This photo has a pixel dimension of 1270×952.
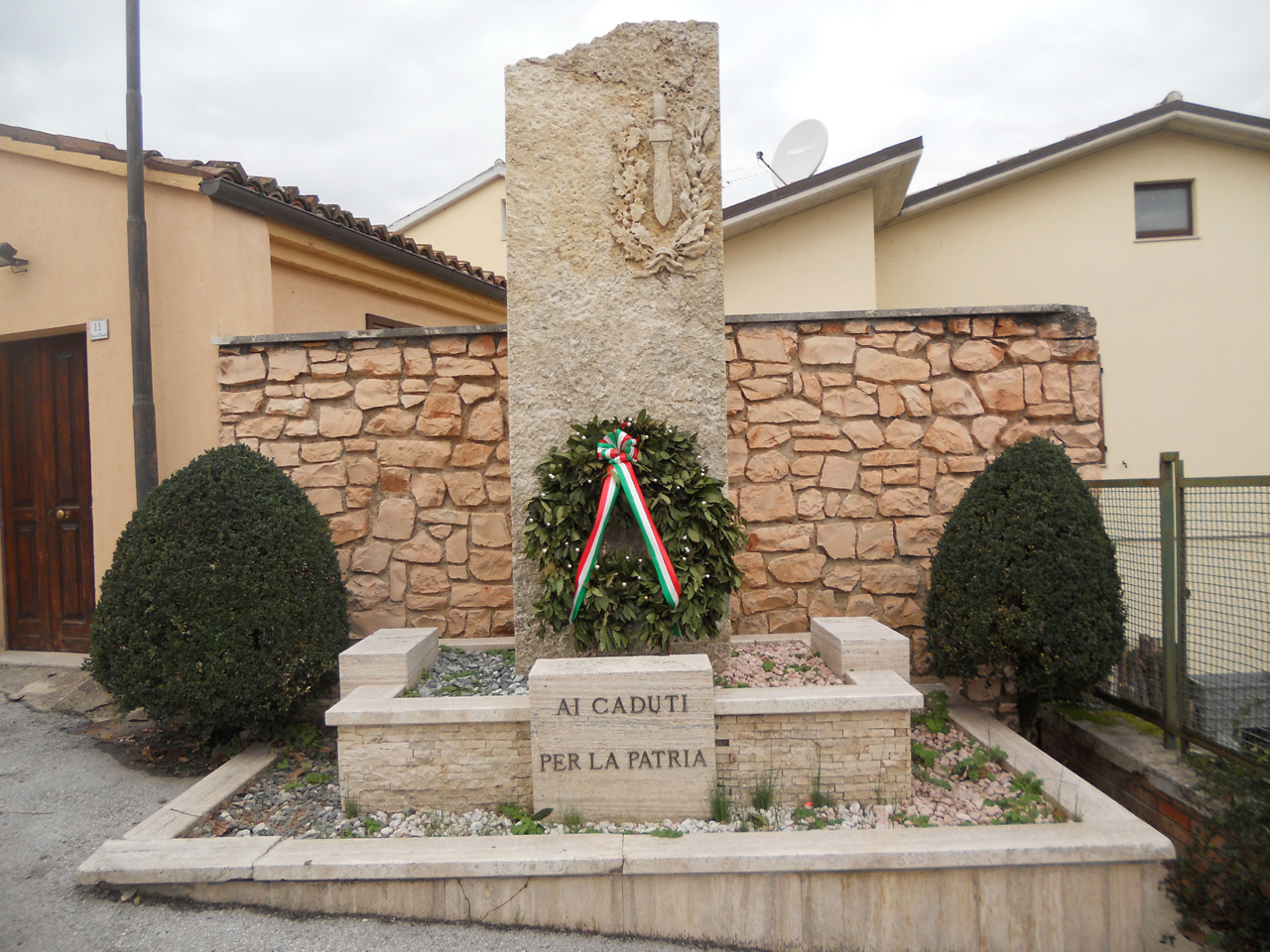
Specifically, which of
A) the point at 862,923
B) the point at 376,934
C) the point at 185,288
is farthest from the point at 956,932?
the point at 185,288

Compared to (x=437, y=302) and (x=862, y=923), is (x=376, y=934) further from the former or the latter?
(x=437, y=302)

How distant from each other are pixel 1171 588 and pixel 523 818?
3.00 meters

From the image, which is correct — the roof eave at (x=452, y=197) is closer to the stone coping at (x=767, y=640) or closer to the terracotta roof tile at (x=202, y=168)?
the terracotta roof tile at (x=202, y=168)

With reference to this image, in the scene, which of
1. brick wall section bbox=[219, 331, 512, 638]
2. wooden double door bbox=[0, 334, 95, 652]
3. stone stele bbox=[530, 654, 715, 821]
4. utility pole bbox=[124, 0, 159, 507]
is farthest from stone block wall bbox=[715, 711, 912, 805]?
wooden double door bbox=[0, 334, 95, 652]

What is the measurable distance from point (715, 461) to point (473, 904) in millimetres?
2060

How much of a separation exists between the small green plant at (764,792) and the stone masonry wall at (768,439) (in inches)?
68.5

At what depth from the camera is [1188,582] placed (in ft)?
10.9

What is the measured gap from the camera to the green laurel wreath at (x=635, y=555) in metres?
3.17

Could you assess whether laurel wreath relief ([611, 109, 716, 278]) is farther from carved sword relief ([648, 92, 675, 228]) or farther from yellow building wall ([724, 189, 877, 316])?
yellow building wall ([724, 189, 877, 316])

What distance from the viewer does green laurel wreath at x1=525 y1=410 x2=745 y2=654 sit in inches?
125

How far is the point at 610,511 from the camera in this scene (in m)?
3.20

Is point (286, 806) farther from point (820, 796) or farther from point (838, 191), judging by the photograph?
point (838, 191)

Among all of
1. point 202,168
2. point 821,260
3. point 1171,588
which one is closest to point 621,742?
point 1171,588

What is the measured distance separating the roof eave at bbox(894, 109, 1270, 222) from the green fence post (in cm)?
540
